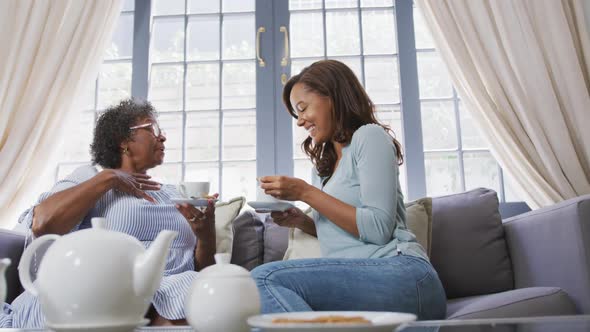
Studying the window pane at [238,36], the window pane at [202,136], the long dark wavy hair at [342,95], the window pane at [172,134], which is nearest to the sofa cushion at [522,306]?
the long dark wavy hair at [342,95]

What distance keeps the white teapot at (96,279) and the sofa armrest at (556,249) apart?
4.81ft

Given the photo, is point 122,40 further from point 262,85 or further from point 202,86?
point 262,85

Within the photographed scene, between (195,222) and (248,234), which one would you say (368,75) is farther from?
→ (195,222)

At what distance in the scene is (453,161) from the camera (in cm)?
291

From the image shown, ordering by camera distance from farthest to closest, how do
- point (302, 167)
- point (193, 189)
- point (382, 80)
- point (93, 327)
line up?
point (382, 80), point (302, 167), point (193, 189), point (93, 327)

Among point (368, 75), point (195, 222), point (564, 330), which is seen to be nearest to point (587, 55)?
point (368, 75)

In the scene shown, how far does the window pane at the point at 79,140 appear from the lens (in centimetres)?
300

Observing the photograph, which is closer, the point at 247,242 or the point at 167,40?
the point at 247,242

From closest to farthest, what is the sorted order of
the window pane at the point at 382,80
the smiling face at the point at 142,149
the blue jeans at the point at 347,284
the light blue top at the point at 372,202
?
the blue jeans at the point at 347,284 → the light blue top at the point at 372,202 → the smiling face at the point at 142,149 → the window pane at the point at 382,80

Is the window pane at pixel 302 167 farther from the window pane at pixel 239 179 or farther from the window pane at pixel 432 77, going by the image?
the window pane at pixel 432 77

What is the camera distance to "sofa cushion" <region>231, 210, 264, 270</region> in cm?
221

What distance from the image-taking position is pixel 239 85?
301 centimetres

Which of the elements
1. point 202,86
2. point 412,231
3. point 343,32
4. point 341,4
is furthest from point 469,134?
point 202,86

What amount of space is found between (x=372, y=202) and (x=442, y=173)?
1.63 meters
